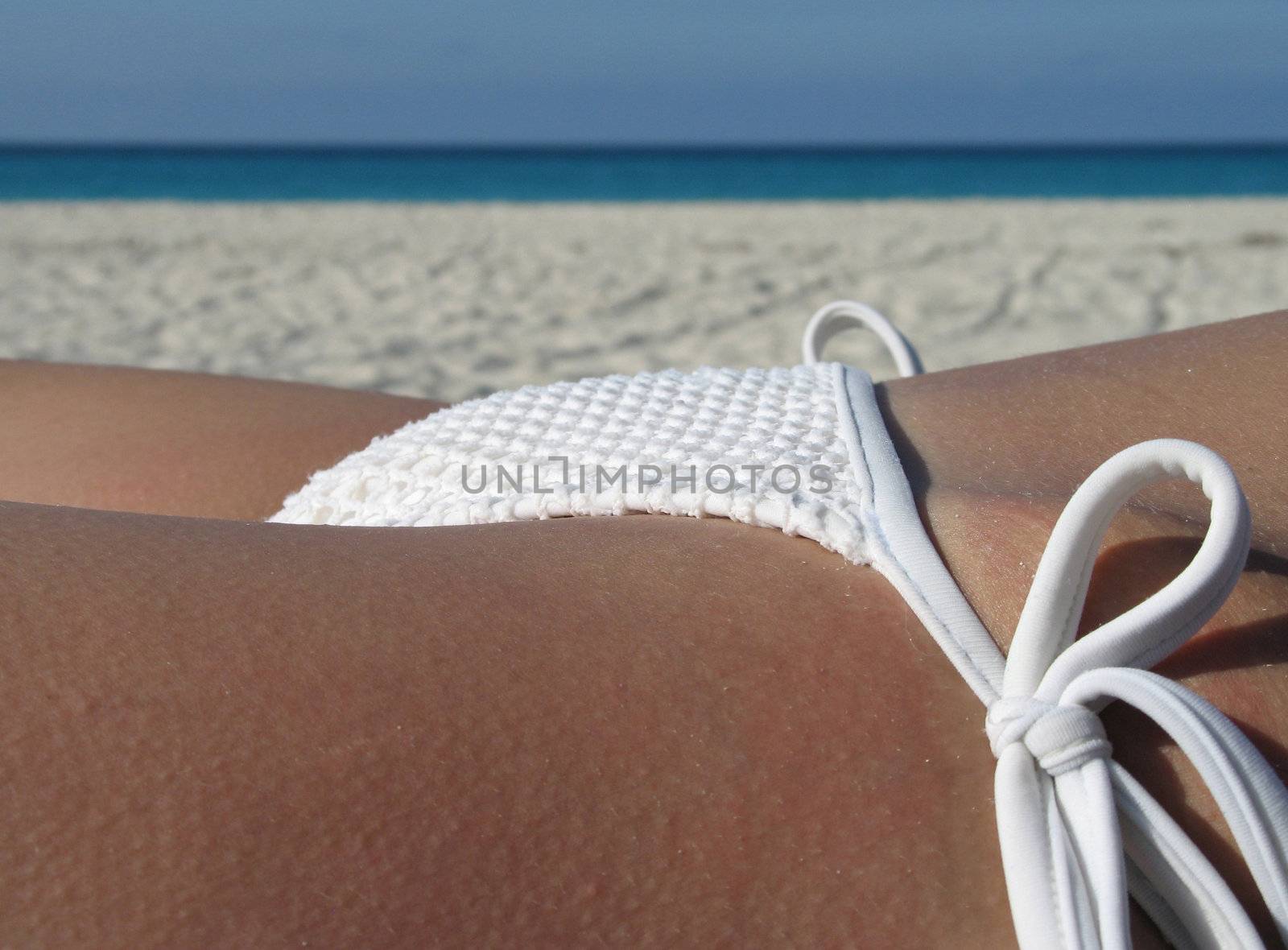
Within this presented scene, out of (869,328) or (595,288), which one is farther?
(595,288)

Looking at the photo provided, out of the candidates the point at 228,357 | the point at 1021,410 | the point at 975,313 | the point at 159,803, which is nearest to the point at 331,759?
the point at 159,803

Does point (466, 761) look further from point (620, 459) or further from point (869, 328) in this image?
point (869, 328)

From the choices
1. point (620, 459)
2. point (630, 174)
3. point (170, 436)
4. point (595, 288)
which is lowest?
point (620, 459)

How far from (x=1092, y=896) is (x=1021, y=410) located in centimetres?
37

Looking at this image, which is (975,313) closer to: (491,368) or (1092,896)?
(491,368)

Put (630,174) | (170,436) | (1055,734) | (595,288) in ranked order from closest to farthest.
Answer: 1. (1055,734)
2. (170,436)
3. (595,288)
4. (630,174)

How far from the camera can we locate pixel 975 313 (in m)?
3.40

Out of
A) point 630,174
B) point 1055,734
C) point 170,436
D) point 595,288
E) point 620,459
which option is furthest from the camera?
point 630,174

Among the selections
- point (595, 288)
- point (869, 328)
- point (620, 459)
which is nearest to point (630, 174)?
point (595, 288)

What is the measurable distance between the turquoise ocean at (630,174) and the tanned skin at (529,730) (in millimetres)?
8343

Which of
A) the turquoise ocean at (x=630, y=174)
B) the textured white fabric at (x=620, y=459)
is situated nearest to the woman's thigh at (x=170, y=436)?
the textured white fabric at (x=620, y=459)

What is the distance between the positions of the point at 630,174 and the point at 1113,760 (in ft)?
63.0

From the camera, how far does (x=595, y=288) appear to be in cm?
389

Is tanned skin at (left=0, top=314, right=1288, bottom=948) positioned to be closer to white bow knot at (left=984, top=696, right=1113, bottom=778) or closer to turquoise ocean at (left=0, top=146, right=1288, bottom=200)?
white bow knot at (left=984, top=696, right=1113, bottom=778)
